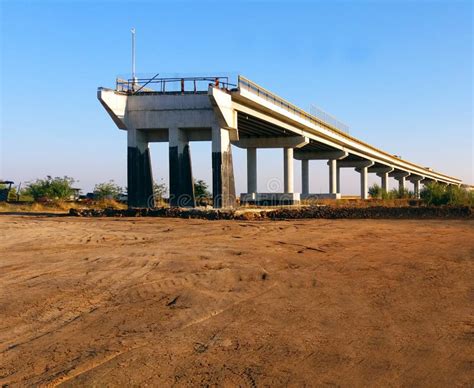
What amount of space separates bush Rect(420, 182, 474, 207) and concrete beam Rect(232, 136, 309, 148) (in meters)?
15.3

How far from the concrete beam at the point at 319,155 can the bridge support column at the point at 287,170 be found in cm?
1651

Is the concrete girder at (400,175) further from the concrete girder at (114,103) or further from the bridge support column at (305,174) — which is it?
the concrete girder at (114,103)

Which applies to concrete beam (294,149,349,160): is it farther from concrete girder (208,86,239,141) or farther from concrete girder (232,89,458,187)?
concrete girder (208,86,239,141)

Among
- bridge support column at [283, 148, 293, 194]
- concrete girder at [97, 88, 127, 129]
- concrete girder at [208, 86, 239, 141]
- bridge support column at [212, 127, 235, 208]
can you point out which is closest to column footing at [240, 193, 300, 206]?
bridge support column at [283, 148, 293, 194]

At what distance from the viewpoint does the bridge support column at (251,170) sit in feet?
157

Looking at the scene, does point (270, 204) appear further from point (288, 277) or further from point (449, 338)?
point (449, 338)

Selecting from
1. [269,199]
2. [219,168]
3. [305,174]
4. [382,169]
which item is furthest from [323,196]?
[219,168]

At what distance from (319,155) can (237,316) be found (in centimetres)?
5945

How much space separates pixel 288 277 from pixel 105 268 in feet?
12.8

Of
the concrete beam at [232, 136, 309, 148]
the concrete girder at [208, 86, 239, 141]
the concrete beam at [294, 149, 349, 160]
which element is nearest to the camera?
the concrete girder at [208, 86, 239, 141]

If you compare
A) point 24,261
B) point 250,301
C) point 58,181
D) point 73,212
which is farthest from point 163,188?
point 250,301

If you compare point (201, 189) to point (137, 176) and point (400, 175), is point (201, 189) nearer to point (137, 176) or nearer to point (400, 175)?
point (137, 176)

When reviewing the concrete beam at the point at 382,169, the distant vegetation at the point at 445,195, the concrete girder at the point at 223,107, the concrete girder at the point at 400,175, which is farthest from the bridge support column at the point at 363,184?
the concrete girder at the point at 223,107

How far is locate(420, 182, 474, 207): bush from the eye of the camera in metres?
30.6
